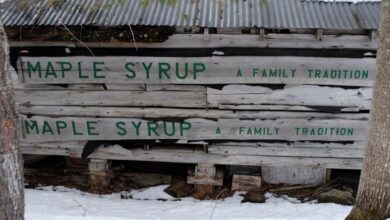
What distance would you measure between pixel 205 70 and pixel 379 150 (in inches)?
103

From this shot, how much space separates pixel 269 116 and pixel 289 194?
1284 mm

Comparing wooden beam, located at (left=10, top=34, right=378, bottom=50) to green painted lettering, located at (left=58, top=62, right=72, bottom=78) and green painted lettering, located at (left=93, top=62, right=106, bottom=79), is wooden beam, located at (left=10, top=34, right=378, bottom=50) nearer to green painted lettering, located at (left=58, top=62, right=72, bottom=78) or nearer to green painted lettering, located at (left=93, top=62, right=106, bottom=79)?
green painted lettering, located at (left=93, top=62, right=106, bottom=79)

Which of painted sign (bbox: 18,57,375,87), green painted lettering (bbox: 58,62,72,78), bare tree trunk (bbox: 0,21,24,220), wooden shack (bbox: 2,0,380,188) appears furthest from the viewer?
green painted lettering (bbox: 58,62,72,78)

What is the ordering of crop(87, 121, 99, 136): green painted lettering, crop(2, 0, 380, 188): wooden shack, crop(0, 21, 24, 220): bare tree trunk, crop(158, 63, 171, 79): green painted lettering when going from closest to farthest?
crop(0, 21, 24, 220): bare tree trunk
crop(2, 0, 380, 188): wooden shack
crop(158, 63, 171, 79): green painted lettering
crop(87, 121, 99, 136): green painted lettering

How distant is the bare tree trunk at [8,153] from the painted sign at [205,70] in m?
2.69

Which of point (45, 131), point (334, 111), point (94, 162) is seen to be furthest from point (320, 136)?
point (45, 131)

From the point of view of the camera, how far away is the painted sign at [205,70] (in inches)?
226

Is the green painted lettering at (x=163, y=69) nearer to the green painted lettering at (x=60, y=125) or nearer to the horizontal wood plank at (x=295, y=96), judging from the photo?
the horizontal wood plank at (x=295, y=96)

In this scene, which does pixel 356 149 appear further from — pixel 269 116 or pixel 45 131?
pixel 45 131

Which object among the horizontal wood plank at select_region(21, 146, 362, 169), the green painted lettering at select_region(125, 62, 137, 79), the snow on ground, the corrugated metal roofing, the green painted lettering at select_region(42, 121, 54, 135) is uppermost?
the corrugated metal roofing

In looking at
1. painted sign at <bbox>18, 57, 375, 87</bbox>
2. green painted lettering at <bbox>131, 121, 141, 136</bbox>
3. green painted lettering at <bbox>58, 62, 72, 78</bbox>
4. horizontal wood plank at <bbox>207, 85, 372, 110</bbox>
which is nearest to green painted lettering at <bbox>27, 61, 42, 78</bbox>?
painted sign at <bbox>18, 57, 375, 87</bbox>

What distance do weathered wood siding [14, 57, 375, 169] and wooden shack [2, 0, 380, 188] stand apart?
0.01 m

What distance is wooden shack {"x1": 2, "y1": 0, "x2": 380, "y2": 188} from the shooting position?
557 centimetres

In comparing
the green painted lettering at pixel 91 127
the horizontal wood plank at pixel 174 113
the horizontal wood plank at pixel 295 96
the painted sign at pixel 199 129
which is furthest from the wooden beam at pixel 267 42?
the green painted lettering at pixel 91 127
